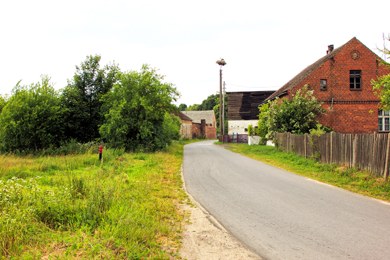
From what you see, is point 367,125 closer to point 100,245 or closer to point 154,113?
point 154,113

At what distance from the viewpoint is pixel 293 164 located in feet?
53.1

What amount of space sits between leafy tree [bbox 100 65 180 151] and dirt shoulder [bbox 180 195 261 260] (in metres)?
17.2

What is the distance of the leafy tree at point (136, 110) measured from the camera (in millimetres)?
23016

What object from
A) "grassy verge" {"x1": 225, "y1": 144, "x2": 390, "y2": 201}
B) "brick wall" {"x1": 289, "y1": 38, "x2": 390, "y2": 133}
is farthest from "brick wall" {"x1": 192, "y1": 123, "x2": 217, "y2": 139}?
"grassy verge" {"x1": 225, "y1": 144, "x2": 390, "y2": 201}

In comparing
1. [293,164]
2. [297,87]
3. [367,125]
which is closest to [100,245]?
[293,164]

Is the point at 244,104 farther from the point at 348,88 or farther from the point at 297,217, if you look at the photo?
the point at 297,217

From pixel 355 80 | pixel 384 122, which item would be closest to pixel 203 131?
pixel 355 80

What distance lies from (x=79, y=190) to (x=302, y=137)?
14.5m

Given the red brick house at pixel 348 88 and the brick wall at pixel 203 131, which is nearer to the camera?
the red brick house at pixel 348 88

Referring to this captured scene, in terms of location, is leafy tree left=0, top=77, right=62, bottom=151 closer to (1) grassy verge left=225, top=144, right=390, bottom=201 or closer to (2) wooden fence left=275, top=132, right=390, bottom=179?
(1) grassy verge left=225, top=144, right=390, bottom=201

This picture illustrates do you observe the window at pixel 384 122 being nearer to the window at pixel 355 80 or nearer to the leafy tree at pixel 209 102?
the window at pixel 355 80

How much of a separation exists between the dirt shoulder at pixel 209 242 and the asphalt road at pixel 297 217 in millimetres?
201

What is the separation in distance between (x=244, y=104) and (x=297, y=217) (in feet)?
145

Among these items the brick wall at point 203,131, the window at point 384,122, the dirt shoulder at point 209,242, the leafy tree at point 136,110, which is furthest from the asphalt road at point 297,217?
the brick wall at point 203,131
